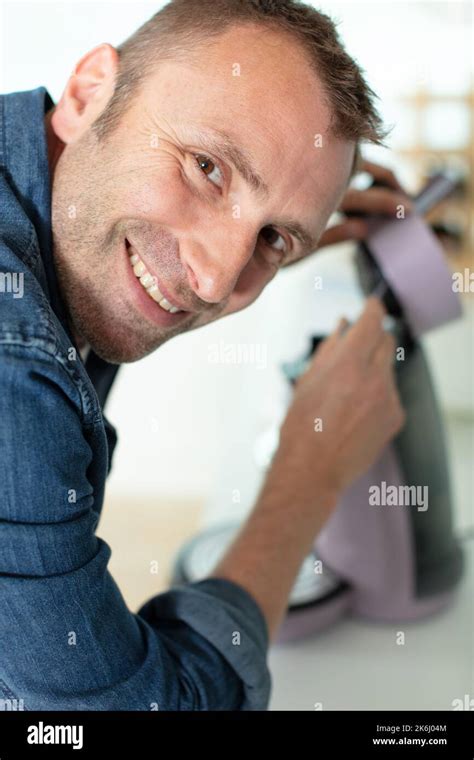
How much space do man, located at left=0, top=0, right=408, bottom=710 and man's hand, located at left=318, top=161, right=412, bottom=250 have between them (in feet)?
0.53

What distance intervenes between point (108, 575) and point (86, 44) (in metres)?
0.31

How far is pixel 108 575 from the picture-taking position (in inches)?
14.4

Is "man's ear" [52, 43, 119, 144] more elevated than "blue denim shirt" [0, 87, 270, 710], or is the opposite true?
"man's ear" [52, 43, 119, 144]

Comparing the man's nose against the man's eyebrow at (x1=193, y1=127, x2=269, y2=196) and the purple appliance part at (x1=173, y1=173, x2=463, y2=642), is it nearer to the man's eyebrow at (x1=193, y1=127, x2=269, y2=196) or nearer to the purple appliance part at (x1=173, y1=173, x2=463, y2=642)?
the man's eyebrow at (x1=193, y1=127, x2=269, y2=196)

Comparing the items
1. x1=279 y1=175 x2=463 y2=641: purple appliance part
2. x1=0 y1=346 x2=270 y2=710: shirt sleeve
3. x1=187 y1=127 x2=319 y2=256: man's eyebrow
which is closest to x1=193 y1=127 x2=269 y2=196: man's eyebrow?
x1=187 y1=127 x2=319 y2=256: man's eyebrow

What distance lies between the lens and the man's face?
369mm

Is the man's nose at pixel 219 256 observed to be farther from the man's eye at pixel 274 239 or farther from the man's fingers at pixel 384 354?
the man's fingers at pixel 384 354

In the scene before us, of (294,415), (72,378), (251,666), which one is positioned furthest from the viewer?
(294,415)

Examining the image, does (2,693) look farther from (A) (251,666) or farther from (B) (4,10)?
(B) (4,10)

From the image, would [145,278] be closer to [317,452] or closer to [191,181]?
[191,181]

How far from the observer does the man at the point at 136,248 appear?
0.33m
